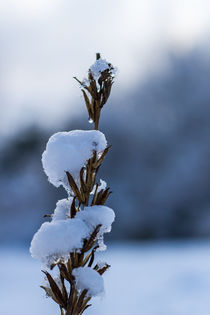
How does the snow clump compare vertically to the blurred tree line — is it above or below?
below

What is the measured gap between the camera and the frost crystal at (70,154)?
0.61 metres

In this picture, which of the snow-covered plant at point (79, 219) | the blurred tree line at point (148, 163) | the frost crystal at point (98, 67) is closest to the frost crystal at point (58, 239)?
the snow-covered plant at point (79, 219)

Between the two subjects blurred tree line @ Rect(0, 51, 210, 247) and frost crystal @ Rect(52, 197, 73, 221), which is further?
blurred tree line @ Rect(0, 51, 210, 247)

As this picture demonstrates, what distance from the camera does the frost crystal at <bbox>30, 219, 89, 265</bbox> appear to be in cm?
55

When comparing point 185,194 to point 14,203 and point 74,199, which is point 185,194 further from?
point 74,199

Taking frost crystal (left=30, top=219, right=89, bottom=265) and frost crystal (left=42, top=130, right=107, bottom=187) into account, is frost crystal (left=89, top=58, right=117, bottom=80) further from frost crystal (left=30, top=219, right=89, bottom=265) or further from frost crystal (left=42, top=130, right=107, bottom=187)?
frost crystal (left=30, top=219, right=89, bottom=265)

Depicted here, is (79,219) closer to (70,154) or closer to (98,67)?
(70,154)

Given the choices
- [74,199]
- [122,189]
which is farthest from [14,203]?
[74,199]

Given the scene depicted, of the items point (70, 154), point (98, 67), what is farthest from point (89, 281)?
point (98, 67)

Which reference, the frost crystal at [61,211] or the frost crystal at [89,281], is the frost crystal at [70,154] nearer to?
the frost crystal at [61,211]

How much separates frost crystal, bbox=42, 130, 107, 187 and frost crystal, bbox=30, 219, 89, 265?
68 mm

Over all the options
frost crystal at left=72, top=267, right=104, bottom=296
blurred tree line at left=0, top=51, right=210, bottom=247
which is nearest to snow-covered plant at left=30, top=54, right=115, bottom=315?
frost crystal at left=72, top=267, right=104, bottom=296

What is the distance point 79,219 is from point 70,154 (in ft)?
0.33

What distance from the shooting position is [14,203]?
10.3m
